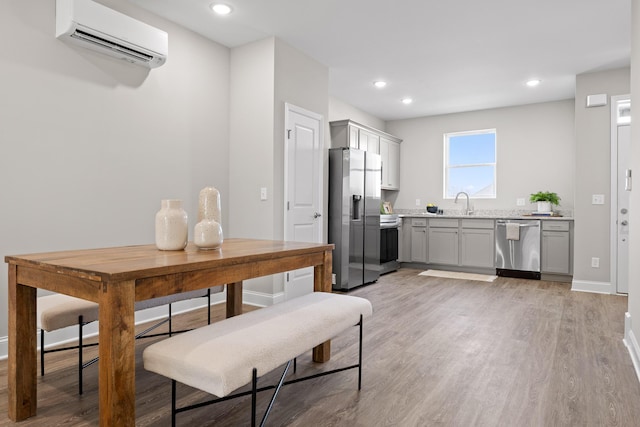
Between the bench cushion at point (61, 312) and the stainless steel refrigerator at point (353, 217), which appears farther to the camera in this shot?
the stainless steel refrigerator at point (353, 217)

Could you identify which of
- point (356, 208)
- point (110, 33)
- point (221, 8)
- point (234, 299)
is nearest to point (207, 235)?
point (234, 299)

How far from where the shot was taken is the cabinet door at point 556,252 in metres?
5.40

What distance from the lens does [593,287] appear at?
4.78 m

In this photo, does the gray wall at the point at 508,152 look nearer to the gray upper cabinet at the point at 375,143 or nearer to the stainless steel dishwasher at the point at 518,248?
the gray upper cabinet at the point at 375,143

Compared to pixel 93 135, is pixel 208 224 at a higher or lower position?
lower

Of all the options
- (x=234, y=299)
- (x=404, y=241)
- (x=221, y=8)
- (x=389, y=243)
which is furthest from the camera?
(x=404, y=241)

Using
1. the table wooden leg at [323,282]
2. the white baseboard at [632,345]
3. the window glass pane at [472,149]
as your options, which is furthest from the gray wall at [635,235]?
the window glass pane at [472,149]

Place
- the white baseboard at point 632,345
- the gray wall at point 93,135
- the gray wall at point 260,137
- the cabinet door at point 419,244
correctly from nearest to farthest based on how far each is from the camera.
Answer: the white baseboard at point 632,345, the gray wall at point 93,135, the gray wall at point 260,137, the cabinet door at point 419,244

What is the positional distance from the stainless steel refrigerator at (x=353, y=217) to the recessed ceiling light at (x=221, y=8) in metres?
1.90

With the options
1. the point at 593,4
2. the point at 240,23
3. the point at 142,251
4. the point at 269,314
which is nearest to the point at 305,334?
the point at 269,314

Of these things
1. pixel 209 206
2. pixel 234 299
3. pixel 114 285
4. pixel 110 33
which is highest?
pixel 110 33

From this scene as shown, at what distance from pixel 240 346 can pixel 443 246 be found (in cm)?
533

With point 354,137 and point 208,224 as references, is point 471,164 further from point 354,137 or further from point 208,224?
point 208,224

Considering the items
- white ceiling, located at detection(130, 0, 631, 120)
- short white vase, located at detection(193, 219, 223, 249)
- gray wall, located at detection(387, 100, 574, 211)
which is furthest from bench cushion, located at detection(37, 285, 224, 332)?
gray wall, located at detection(387, 100, 574, 211)
